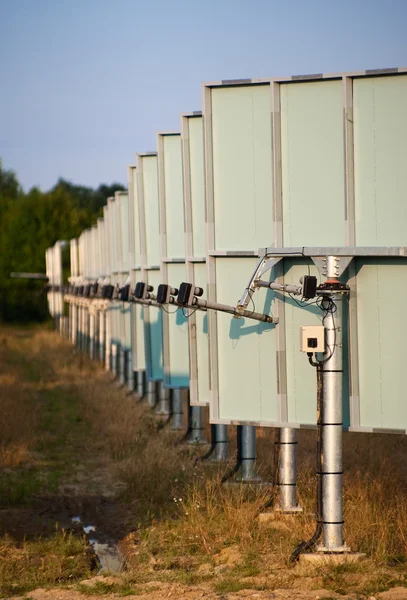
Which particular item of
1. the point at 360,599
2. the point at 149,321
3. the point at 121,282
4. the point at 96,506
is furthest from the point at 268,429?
the point at 360,599

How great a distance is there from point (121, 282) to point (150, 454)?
419 inches

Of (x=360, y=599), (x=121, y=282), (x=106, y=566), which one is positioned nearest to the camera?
(x=360, y=599)

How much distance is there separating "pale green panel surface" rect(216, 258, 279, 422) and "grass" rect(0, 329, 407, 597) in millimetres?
1208

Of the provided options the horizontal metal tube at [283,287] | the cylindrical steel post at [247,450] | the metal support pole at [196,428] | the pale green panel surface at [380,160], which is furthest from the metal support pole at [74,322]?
the pale green panel surface at [380,160]

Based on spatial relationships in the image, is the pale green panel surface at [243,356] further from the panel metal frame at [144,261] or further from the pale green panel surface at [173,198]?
the panel metal frame at [144,261]

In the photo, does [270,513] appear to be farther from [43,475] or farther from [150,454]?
[43,475]

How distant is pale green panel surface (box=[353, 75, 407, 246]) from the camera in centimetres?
1015

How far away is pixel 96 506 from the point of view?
47.4 ft

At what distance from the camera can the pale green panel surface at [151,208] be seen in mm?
19328

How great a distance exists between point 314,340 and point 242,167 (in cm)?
224

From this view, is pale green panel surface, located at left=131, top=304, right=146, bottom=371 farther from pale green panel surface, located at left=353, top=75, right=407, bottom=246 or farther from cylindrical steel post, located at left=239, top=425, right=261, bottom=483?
pale green panel surface, located at left=353, top=75, right=407, bottom=246

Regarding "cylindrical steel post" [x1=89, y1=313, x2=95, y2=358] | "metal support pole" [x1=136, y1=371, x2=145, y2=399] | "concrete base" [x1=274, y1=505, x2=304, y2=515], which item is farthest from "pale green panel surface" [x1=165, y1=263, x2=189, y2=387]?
"cylindrical steel post" [x1=89, y1=313, x2=95, y2=358]

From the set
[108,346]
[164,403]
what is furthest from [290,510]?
[108,346]

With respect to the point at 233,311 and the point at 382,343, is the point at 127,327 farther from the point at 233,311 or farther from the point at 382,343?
the point at 382,343
